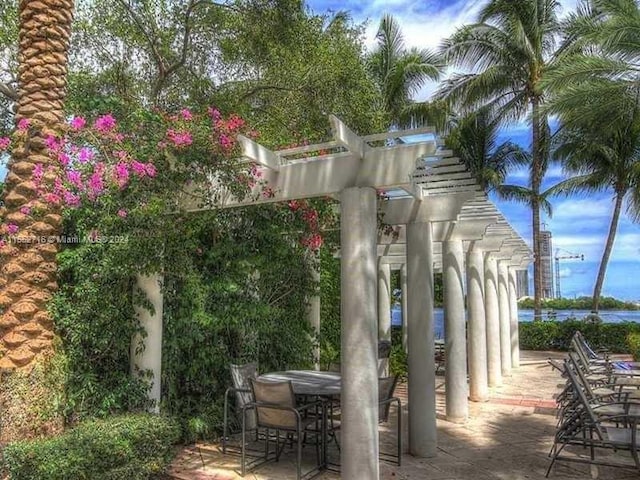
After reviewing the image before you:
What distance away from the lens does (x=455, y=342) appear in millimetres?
7672

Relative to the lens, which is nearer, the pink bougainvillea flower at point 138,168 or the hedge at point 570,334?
the pink bougainvillea flower at point 138,168

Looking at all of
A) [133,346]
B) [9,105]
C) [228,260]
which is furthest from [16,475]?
[9,105]

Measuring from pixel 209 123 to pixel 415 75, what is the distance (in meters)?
16.1

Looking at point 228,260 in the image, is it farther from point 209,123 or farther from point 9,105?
point 9,105

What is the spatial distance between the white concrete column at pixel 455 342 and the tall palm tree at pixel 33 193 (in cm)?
532

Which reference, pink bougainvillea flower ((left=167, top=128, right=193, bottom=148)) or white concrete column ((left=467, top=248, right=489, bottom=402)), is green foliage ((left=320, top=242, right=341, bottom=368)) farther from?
pink bougainvillea flower ((left=167, top=128, right=193, bottom=148))

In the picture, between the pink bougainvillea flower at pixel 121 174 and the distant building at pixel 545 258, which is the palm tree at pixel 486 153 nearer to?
the distant building at pixel 545 258

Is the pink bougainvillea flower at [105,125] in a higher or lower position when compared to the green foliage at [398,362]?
higher

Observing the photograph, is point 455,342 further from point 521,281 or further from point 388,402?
point 521,281

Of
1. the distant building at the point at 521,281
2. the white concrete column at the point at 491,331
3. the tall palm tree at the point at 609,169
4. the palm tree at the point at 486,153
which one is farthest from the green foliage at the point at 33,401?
the tall palm tree at the point at 609,169

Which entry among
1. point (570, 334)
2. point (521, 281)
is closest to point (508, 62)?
point (521, 281)

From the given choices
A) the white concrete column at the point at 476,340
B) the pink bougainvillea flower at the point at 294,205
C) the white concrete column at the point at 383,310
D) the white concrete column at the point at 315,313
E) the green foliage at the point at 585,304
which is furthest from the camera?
the green foliage at the point at 585,304

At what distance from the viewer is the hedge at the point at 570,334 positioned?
17641 mm

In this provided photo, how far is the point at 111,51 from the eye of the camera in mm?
9672
